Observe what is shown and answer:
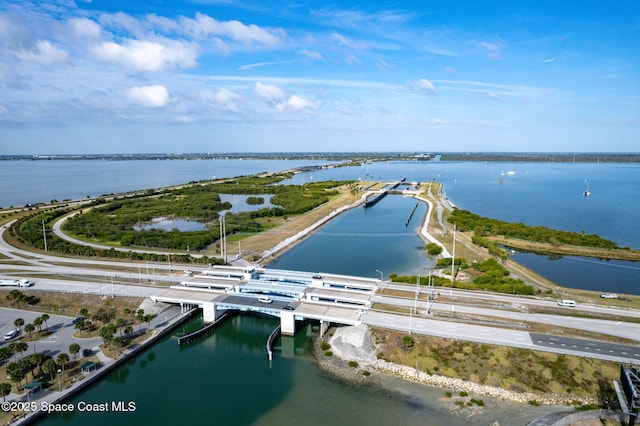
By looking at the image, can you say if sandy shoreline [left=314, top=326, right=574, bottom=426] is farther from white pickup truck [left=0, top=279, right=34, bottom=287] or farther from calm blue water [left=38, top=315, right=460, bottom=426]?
white pickup truck [left=0, top=279, right=34, bottom=287]

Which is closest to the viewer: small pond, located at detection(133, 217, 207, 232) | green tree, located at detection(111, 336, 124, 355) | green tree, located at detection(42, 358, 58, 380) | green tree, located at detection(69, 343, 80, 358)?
green tree, located at detection(42, 358, 58, 380)

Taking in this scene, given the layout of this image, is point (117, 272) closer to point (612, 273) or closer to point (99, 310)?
point (99, 310)

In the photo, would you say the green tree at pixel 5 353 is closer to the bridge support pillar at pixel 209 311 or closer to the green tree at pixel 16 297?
the green tree at pixel 16 297

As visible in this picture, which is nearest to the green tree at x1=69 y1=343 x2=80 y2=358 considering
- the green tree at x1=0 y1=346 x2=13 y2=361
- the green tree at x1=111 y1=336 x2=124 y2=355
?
the green tree at x1=111 y1=336 x2=124 y2=355

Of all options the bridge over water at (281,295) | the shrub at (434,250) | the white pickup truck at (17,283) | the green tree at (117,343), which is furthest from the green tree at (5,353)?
the shrub at (434,250)

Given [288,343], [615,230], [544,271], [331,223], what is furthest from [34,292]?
[615,230]

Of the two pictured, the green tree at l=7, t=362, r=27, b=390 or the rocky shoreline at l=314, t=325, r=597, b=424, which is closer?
the rocky shoreline at l=314, t=325, r=597, b=424

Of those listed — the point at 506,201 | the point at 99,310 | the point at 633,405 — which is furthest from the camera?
the point at 506,201
